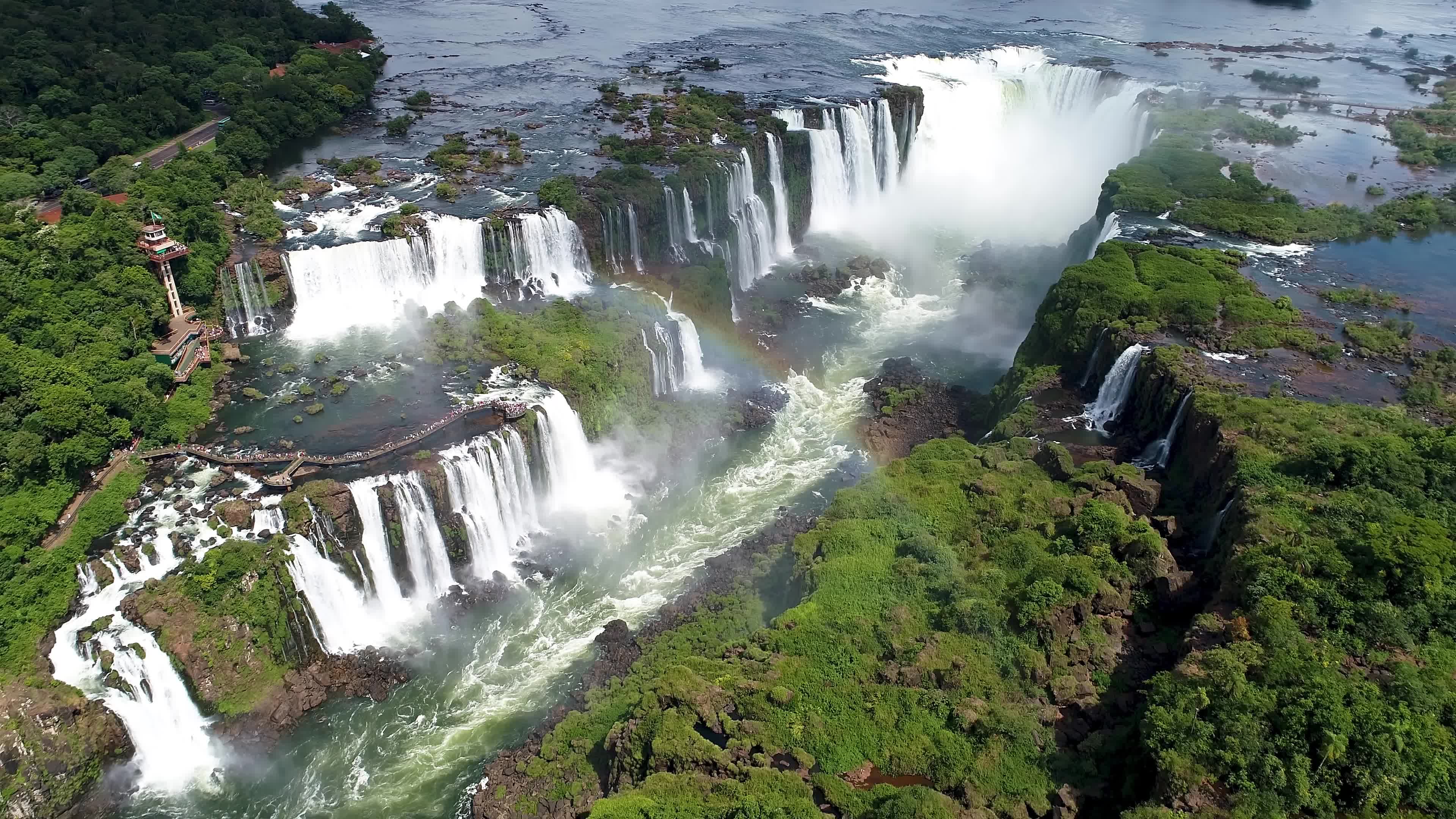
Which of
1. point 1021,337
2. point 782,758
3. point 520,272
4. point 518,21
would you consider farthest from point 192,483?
point 518,21

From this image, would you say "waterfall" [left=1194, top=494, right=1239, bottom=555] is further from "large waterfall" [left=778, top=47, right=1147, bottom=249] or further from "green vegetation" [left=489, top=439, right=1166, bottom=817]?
"large waterfall" [left=778, top=47, right=1147, bottom=249]

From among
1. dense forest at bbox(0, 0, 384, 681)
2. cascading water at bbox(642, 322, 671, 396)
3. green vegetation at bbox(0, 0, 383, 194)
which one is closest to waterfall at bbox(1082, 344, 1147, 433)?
cascading water at bbox(642, 322, 671, 396)

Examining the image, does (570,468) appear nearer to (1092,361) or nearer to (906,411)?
(906,411)

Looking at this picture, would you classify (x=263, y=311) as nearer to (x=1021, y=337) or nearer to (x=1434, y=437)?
(x=1021, y=337)

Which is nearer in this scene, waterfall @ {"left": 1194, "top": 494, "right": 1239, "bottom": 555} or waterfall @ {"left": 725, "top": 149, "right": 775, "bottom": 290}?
waterfall @ {"left": 1194, "top": 494, "right": 1239, "bottom": 555}

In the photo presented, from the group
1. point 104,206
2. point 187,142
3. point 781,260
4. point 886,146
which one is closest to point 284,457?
point 104,206

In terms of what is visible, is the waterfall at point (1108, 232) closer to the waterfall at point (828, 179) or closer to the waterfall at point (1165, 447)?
the waterfall at point (1165, 447)
